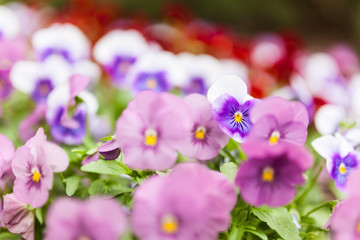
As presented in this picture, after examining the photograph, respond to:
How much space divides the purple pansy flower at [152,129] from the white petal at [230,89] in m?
0.10

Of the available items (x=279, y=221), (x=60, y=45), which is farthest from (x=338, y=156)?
(x=60, y=45)

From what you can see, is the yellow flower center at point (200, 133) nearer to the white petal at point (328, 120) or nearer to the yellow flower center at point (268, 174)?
the yellow flower center at point (268, 174)

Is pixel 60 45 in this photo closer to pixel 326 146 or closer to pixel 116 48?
pixel 116 48

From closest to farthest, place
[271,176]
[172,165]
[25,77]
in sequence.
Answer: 1. [271,176]
2. [172,165]
3. [25,77]

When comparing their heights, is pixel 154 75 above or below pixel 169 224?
below

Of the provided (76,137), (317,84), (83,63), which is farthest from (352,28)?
(76,137)

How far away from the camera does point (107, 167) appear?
0.82 m

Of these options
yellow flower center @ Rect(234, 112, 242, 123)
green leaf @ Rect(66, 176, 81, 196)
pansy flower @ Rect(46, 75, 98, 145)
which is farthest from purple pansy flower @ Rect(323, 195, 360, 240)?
pansy flower @ Rect(46, 75, 98, 145)

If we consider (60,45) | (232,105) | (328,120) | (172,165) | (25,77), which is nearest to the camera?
(232,105)

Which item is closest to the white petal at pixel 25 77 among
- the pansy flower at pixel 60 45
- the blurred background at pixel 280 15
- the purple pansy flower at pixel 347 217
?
the pansy flower at pixel 60 45

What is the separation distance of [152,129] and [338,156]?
36 cm

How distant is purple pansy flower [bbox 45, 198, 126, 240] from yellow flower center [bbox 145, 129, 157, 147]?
0.14m

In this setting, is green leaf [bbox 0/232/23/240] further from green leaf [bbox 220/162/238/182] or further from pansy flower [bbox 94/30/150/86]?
pansy flower [bbox 94/30/150/86]

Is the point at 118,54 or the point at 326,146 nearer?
the point at 326,146
